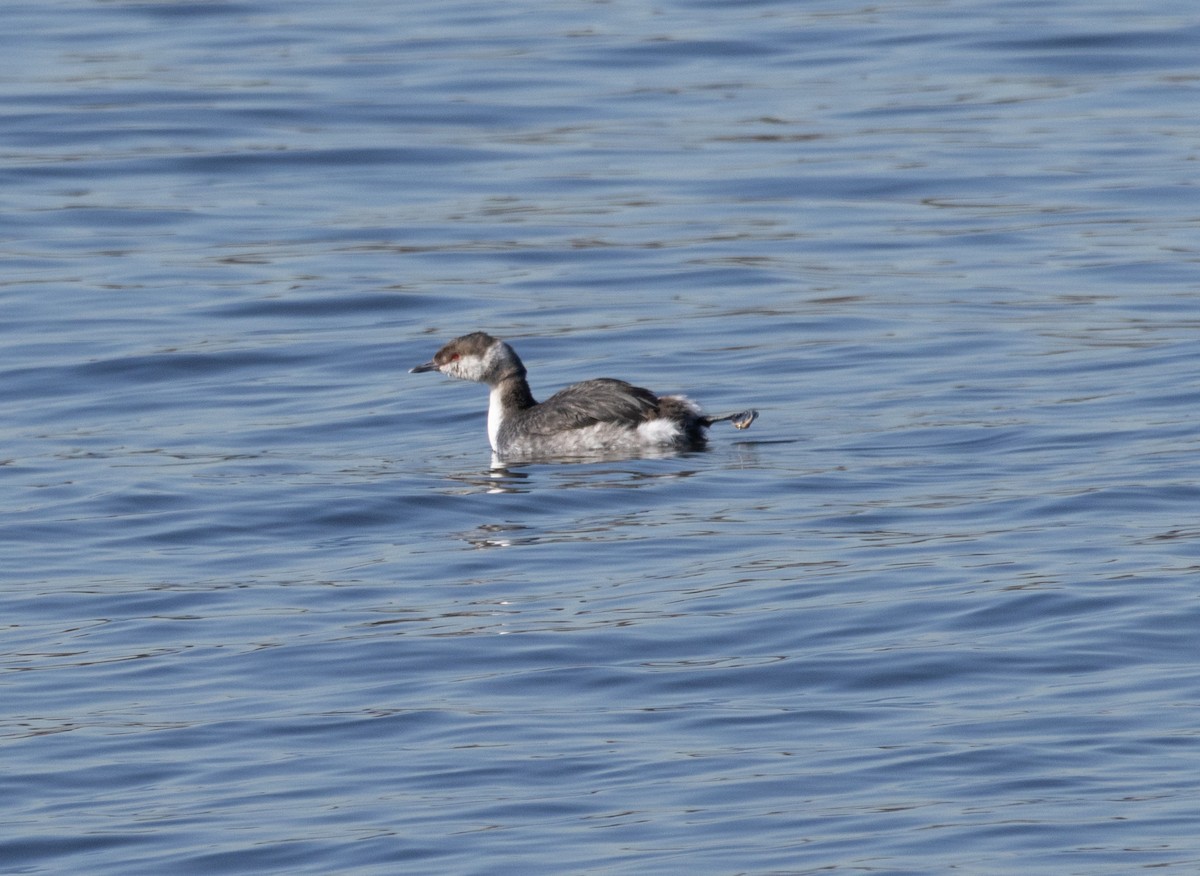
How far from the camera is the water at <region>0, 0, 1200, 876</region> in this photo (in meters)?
7.88

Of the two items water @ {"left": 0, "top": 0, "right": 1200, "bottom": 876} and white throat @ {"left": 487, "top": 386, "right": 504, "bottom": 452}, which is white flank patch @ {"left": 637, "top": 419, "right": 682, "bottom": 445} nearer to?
water @ {"left": 0, "top": 0, "right": 1200, "bottom": 876}

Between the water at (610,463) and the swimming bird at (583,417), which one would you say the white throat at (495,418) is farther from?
the water at (610,463)

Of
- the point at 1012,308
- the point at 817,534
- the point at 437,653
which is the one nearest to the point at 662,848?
the point at 437,653

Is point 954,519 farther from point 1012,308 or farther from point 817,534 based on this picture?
point 1012,308

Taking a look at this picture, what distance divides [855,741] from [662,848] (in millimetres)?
1138

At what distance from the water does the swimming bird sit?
1.21 ft

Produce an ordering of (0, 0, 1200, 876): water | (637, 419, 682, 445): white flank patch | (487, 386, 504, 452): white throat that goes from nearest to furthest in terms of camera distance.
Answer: (0, 0, 1200, 876): water
(637, 419, 682, 445): white flank patch
(487, 386, 504, 452): white throat

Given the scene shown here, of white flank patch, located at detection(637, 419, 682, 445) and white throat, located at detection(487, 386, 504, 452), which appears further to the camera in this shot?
white throat, located at detection(487, 386, 504, 452)

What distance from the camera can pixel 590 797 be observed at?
7812 mm

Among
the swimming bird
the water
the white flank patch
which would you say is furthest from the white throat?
the white flank patch

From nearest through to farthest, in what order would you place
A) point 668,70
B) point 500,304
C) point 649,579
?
point 649,579
point 500,304
point 668,70

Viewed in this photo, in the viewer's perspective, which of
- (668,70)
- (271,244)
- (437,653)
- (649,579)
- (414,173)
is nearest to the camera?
(437,653)

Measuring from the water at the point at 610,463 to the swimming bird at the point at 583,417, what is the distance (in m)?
0.37

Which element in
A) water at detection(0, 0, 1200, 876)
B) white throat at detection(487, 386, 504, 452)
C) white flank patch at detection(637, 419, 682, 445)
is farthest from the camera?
white throat at detection(487, 386, 504, 452)
